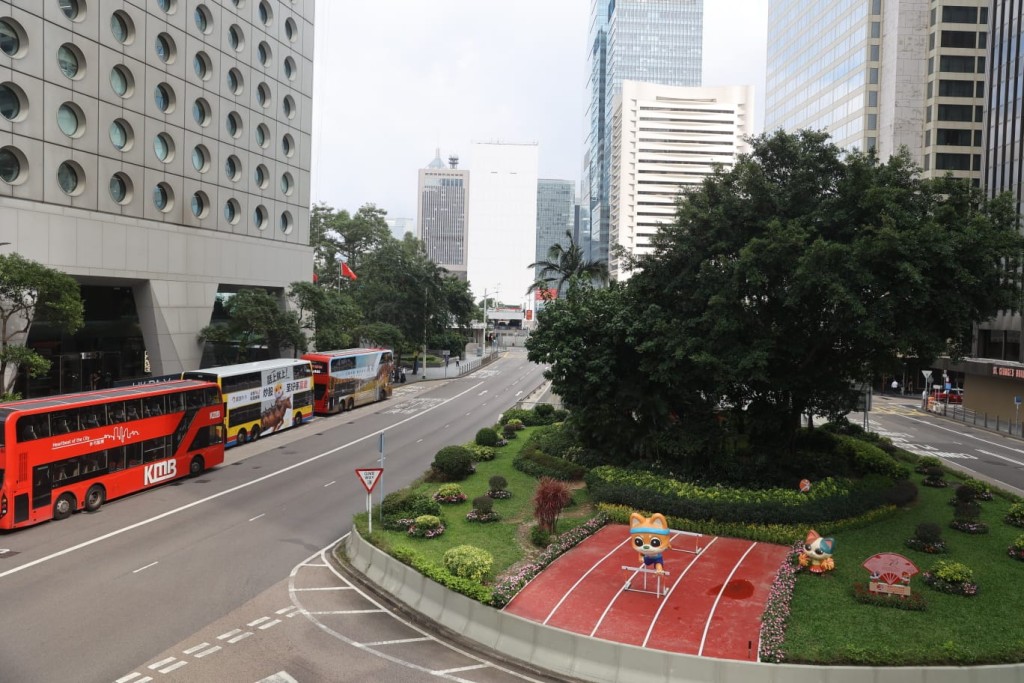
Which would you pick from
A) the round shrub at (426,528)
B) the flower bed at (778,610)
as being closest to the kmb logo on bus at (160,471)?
the round shrub at (426,528)

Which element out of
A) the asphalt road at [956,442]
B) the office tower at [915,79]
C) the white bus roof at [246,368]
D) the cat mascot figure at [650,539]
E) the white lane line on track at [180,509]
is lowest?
the asphalt road at [956,442]

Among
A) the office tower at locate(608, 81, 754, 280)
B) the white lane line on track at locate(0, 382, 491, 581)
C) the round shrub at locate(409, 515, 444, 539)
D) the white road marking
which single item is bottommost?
the white lane line on track at locate(0, 382, 491, 581)

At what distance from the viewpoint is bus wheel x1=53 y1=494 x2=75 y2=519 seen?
2445 centimetres

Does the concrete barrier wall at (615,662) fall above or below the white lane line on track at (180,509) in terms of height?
above

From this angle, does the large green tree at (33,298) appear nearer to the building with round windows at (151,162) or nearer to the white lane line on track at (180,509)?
the building with round windows at (151,162)

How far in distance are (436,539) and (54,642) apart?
9.39m

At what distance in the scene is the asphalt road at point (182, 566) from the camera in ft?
48.4

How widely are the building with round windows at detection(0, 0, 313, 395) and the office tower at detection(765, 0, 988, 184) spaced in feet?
194

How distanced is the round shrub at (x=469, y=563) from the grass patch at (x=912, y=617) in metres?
6.76

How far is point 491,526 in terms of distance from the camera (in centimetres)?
2273

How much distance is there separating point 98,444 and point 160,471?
418 centimetres

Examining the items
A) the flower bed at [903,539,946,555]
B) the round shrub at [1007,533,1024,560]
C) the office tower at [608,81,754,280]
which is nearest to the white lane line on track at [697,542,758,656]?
the flower bed at [903,539,946,555]

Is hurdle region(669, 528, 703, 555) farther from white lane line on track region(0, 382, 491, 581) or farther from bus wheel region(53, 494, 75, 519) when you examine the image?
bus wheel region(53, 494, 75, 519)

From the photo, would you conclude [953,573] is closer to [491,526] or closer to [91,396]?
[491,526]
